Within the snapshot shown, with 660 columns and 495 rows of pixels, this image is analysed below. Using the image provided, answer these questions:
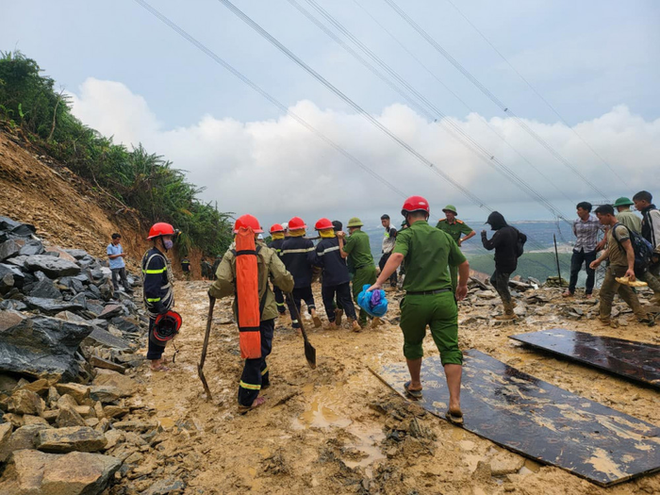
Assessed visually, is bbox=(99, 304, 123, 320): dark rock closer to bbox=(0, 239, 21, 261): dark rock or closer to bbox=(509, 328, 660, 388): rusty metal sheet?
bbox=(0, 239, 21, 261): dark rock

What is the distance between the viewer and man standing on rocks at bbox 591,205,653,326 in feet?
17.7

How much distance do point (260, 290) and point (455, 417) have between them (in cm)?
237

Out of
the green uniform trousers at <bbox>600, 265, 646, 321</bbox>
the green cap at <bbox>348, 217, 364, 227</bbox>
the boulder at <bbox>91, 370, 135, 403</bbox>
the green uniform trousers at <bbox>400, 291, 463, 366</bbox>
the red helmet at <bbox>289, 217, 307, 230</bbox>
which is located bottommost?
the boulder at <bbox>91, 370, 135, 403</bbox>

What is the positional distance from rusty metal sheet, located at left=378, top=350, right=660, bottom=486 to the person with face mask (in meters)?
3.24

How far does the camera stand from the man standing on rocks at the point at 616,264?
17.7 ft

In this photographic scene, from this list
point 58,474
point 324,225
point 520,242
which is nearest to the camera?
point 58,474

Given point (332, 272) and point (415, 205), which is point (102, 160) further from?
point (415, 205)

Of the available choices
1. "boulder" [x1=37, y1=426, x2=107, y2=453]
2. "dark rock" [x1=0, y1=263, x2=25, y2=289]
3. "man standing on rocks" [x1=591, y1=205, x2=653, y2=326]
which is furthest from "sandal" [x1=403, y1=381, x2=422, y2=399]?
"dark rock" [x1=0, y1=263, x2=25, y2=289]

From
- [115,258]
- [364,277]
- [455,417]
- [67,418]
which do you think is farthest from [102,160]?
[455,417]

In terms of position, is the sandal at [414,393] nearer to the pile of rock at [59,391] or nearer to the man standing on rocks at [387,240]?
the pile of rock at [59,391]

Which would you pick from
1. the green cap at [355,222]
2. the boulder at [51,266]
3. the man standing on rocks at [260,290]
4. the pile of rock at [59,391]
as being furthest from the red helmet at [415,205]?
the boulder at [51,266]

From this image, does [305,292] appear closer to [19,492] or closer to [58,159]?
[19,492]

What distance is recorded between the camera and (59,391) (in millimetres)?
3385

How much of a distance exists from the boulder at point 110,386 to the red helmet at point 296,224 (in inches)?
152
